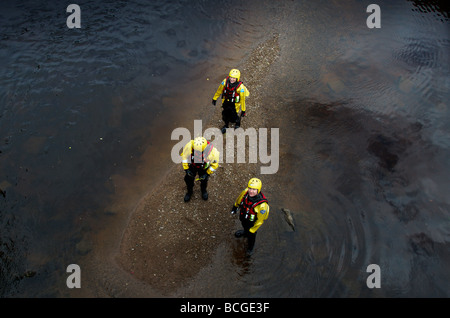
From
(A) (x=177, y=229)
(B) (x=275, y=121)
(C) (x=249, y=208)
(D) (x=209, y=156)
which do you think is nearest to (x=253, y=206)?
(C) (x=249, y=208)

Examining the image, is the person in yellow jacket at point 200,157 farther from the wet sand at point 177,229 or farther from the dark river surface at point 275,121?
the dark river surface at point 275,121

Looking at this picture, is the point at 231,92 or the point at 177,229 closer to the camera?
the point at 177,229

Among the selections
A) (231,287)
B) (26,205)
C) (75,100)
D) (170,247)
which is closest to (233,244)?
(231,287)

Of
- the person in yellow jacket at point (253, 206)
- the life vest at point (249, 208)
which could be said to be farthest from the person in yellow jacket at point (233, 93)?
the life vest at point (249, 208)

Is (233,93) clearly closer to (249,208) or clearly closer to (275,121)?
(275,121)

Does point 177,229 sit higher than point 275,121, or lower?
lower

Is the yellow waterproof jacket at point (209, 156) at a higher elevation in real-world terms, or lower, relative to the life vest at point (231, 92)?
lower

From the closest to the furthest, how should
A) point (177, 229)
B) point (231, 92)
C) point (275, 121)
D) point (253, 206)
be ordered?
point (253, 206)
point (177, 229)
point (231, 92)
point (275, 121)
